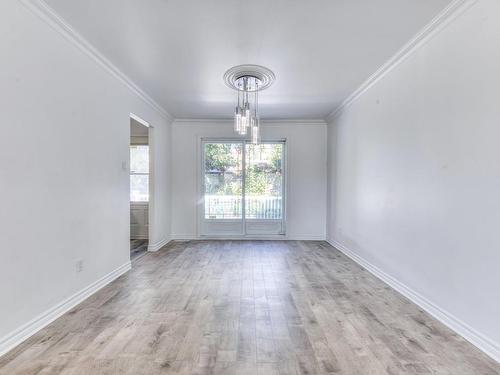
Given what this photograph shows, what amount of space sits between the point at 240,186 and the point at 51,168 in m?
3.88

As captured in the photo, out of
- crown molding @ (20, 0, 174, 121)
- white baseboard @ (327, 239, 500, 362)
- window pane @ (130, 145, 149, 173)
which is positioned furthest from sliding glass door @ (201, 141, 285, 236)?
white baseboard @ (327, 239, 500, 362)

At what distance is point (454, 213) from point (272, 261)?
2562 mm

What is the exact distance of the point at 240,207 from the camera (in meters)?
5.96

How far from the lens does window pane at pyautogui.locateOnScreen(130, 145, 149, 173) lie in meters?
6.07

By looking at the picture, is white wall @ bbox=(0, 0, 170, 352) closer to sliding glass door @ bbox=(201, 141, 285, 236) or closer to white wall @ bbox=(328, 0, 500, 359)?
sliding glass door @ bbox=(201, 141, 285, 236)

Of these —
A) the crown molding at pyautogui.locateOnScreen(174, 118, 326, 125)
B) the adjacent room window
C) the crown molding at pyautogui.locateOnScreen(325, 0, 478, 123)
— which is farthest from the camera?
the adjacent room window

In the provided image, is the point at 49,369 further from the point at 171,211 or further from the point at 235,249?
the point at 171,211

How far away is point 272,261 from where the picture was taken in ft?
14.0

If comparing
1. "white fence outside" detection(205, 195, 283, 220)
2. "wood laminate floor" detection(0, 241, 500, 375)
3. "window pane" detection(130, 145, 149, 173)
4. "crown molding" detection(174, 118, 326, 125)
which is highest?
"crown molding" detection(174, 118, 326, 125)

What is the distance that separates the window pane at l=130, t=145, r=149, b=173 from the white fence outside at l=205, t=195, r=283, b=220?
149 cm

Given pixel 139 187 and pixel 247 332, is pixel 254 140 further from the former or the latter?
pixel 139 187

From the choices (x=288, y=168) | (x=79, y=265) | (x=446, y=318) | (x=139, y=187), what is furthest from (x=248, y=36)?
(x=139, y=187)

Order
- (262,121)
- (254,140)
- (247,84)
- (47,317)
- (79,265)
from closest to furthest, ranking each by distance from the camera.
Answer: (47,317)
(79,265)
(254,140)
(247,84)
(262,121)

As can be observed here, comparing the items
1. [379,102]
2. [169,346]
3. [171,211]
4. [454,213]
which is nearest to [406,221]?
[454,213]
